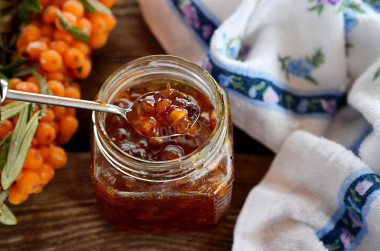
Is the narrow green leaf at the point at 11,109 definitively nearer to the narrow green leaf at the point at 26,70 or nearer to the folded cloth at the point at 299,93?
the narrow green leaf at the point at 26,70

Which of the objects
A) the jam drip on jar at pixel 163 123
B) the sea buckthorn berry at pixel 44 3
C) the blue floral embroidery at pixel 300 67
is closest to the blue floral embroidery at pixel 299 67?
the blue floral embroidery at pixel 300 67

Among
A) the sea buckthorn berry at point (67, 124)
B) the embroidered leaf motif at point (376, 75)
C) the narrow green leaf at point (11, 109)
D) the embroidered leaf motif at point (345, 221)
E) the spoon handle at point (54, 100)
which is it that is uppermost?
the embroidered leaf motif at point (376, 75)

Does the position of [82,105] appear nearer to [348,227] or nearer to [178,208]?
[178,208]

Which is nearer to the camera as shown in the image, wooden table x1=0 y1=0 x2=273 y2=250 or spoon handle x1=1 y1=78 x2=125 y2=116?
spoon handle x1=1 y1=78 x2=125 y2=116

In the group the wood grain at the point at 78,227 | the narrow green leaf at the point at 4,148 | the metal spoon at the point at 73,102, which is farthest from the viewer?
the wood grain at the point at 78,227

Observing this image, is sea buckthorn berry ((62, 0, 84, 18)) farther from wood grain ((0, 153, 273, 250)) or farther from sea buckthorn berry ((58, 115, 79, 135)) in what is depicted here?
wood grain ((0, 153, 273, 250))

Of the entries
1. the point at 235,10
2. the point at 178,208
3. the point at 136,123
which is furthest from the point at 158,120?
the point at 235,10

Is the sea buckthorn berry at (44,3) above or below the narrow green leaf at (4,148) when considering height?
above

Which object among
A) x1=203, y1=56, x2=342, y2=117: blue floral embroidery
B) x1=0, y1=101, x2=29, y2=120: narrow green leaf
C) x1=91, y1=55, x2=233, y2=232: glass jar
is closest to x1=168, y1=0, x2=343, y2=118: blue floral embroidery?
x1=203, y1=56, x2=342, y2=117: blue floral embroidery
